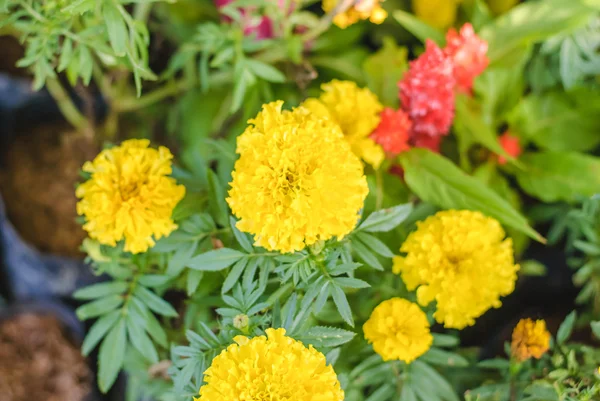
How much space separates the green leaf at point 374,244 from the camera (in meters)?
0.66

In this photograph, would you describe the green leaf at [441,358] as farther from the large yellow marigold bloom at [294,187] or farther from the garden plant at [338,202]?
the large yellow marigold bloom at [294,187]

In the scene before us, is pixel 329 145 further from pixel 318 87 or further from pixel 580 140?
pixel 580 140

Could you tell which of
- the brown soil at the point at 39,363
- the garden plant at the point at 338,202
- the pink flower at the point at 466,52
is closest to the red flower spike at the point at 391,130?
the garden plant at the point at 338,202

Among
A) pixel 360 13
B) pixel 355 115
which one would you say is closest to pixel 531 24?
pixel 360 13

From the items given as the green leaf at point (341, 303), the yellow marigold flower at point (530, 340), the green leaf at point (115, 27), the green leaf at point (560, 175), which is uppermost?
the green leaf at point (115, 27)

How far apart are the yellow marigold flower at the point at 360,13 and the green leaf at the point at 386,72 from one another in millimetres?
127

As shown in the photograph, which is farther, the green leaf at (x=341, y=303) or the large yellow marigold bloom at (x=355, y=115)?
the large yellow marigold bloom at (x=355, y=115)

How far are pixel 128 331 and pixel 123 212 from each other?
0.21 m

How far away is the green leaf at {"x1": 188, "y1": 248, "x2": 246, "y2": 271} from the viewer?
2.08 feet

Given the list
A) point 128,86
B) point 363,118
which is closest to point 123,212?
point 363,118

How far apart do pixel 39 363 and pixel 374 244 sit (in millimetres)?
777

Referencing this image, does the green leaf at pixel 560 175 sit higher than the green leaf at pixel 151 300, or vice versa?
the green leaf at pixel 560 175

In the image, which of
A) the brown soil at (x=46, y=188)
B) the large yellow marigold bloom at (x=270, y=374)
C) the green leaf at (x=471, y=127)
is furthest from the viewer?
the brown soil at (x=46, y=188)

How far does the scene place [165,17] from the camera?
1.16 metres
